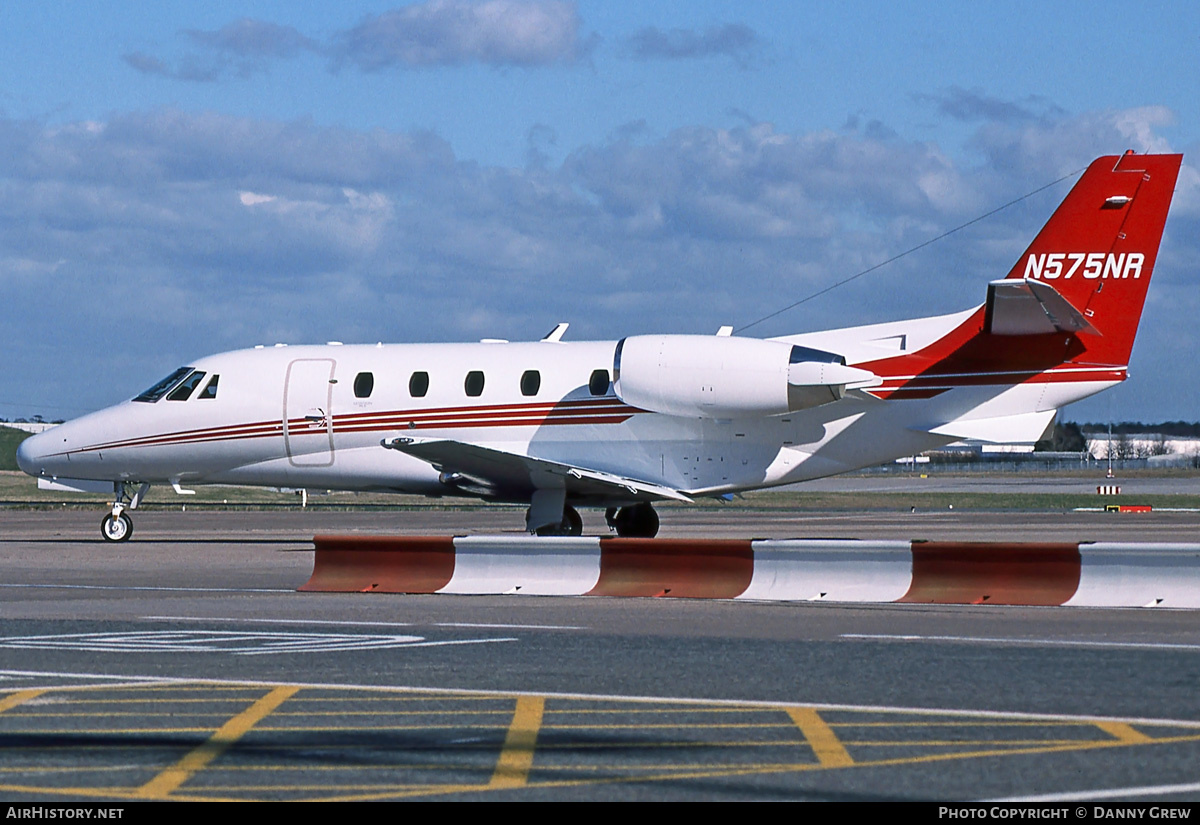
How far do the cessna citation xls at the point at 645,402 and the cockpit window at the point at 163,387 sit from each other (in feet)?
0.14

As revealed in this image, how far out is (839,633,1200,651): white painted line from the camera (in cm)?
1023

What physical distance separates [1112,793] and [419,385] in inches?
728

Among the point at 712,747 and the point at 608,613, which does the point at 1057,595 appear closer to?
the point at 608,613

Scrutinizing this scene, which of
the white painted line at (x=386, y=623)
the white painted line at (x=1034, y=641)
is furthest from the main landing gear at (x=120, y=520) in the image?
the white painted line at (x=1034, y=641)

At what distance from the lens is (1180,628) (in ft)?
37.8

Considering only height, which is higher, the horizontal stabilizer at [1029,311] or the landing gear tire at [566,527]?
the horizontal stabilizer at [1029,311]

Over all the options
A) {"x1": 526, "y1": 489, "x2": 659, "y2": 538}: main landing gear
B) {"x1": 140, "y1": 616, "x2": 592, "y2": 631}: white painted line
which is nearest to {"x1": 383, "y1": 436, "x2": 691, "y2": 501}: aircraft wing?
{"x1": 526, "y1": 489, "x2": 659, "y2": 538}: main landing gear

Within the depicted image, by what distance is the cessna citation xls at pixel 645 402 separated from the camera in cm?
2062

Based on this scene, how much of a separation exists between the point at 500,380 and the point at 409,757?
650 inches

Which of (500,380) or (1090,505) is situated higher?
(500,380)

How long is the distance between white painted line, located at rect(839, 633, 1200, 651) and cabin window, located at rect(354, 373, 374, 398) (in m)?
13.6

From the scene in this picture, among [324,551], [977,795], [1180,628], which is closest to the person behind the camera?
[977,795]

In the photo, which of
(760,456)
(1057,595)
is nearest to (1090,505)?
(760,456)

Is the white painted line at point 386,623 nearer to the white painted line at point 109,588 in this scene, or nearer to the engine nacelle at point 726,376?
the white painted line at point 109,588
